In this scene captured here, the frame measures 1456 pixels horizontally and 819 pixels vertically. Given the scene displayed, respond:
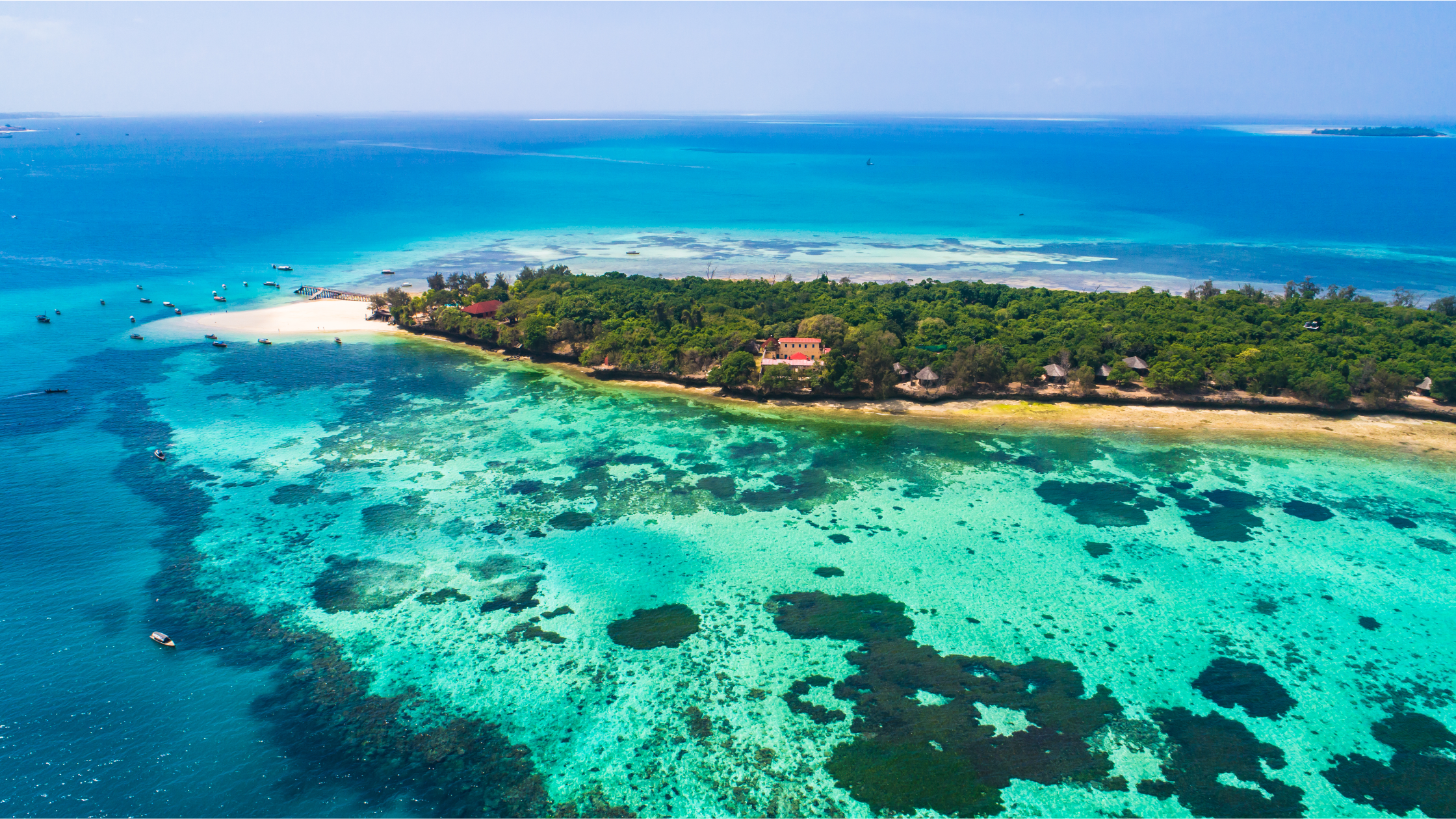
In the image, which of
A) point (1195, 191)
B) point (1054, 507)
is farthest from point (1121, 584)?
point (1195, 191)

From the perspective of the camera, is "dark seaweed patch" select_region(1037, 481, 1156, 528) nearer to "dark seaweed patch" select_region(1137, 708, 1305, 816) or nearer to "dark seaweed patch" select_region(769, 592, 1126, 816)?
"dark seaweed patch" select_region(769, 592, 1126, 816)

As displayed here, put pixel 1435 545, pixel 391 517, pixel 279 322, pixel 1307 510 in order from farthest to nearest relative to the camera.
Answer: pixel 279 322
pixel 1307 510
pixel 391 517
pixel 1435 545

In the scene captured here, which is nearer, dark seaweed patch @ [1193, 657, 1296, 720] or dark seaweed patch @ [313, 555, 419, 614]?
dark seaweed patch @ [1193, 657, 1296, 720]

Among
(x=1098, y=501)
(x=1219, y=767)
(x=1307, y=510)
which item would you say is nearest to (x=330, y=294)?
(x=1098, y=501)

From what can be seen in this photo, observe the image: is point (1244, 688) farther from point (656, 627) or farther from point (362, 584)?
point (362, 584)

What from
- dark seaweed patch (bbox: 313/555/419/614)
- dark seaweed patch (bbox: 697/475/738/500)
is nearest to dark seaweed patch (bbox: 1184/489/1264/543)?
dark seaweed patch (bbox: 697/475/738/500)

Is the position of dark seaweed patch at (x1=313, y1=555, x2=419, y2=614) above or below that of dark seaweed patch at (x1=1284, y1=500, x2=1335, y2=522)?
below

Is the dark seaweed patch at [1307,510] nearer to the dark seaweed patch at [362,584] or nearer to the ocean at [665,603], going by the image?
the ocean at [665,603]

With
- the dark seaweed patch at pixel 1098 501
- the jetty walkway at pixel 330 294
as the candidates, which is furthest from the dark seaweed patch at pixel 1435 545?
the jetty walkway at pixel 330 294
